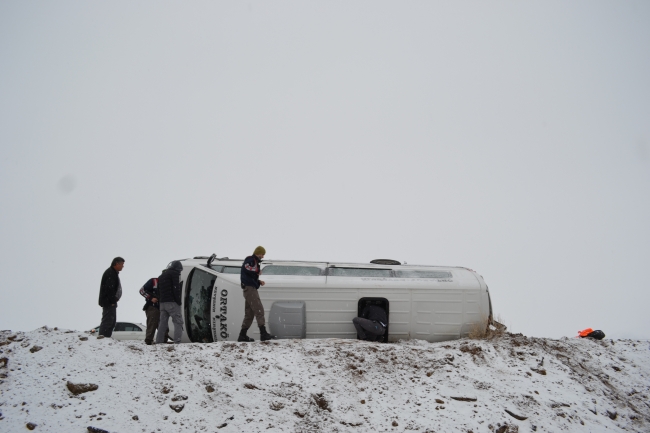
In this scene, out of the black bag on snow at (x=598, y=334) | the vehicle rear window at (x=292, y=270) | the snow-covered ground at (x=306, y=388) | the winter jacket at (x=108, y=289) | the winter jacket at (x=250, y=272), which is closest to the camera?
the snow-covered ground at (x=306, y=388)

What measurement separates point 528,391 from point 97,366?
6.03m

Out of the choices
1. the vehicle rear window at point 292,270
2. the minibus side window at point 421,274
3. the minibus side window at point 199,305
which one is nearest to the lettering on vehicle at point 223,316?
the minibus side window at point 199,305

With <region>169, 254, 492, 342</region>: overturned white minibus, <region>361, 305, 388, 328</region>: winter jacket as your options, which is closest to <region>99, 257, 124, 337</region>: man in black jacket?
<region>169, 254, 492, 342</region>: overturned white minibus

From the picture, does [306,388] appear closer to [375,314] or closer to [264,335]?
[264,335]

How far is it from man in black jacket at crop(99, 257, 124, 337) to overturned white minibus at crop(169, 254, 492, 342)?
1702 mm

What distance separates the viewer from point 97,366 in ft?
20.5

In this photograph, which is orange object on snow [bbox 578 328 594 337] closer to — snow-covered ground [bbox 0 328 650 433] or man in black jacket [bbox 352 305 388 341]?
snow-covered ground [bbox 0 328 650 433]

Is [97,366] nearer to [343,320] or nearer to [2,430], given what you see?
[2,430]

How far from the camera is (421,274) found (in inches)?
379

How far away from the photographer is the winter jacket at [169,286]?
28.5 feet

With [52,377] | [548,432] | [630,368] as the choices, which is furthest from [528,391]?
[52,377]

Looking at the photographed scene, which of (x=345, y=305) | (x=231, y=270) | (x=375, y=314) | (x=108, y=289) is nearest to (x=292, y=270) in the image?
(x=231, y=270)

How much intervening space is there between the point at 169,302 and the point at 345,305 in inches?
132

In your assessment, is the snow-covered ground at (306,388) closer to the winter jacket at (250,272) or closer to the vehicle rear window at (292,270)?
the winter jacket at (250,272)
